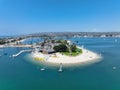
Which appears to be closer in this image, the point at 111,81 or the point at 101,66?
the point at 111,81

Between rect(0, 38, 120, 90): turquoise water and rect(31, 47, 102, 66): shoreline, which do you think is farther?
rect(31, 47, 102, 66): shoreline

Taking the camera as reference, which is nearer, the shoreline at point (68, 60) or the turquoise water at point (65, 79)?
the turquoise water at point (65, 79)

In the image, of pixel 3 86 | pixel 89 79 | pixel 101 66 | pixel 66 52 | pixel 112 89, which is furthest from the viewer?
pixel 66 52

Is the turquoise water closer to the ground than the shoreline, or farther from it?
closer to the ground

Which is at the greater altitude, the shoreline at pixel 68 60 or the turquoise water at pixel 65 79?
the shoreline at pixel 68 60

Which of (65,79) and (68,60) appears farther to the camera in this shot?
(68,60)

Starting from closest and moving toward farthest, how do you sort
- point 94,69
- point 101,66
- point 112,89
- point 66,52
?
point 112,89
point 94,69
point 101,66
point 66,52

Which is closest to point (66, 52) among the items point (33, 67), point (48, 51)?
point (48, 51)

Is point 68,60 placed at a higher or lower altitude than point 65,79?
higher

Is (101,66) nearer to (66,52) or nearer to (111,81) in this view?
(111,81)
